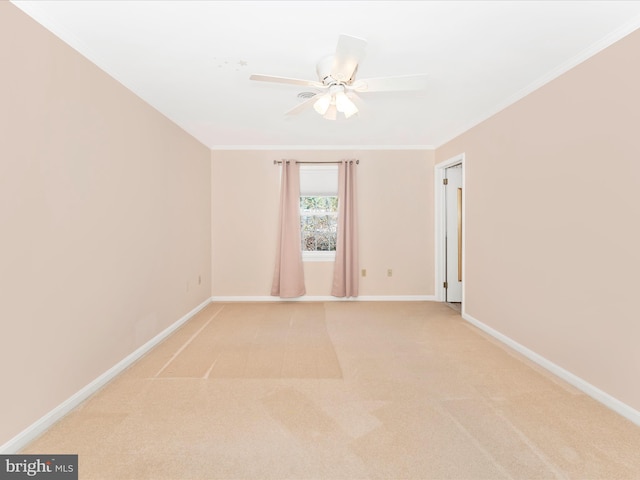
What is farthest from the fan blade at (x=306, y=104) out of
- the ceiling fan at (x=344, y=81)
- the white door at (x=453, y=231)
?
the white door at (x=453, y=231)

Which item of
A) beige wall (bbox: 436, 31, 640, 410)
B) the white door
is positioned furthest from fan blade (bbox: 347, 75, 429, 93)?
the white door

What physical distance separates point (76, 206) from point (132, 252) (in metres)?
0.76

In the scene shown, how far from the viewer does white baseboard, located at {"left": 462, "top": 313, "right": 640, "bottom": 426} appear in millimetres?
→ 1961

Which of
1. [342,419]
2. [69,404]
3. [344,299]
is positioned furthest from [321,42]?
[344,299]

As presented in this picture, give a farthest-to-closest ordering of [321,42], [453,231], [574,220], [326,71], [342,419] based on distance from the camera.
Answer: [453,231] < [574,220] < [326,71] < [321,42] < [342,419]

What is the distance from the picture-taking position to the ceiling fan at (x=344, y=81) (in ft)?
6.13

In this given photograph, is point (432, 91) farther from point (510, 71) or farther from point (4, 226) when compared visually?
point (4, 226)

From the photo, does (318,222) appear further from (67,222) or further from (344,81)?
(67,222)

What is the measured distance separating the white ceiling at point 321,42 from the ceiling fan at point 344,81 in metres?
0.22

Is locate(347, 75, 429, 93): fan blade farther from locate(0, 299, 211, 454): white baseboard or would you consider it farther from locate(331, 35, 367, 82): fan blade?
locate(0, 299, 211, 454): white baseboard

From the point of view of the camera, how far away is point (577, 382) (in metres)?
2.33

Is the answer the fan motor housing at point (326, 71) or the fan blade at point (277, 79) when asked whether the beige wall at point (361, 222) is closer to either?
the fan motor housing at point (326, 71)

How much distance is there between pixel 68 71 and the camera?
203 cm

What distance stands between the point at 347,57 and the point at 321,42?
0.39m
